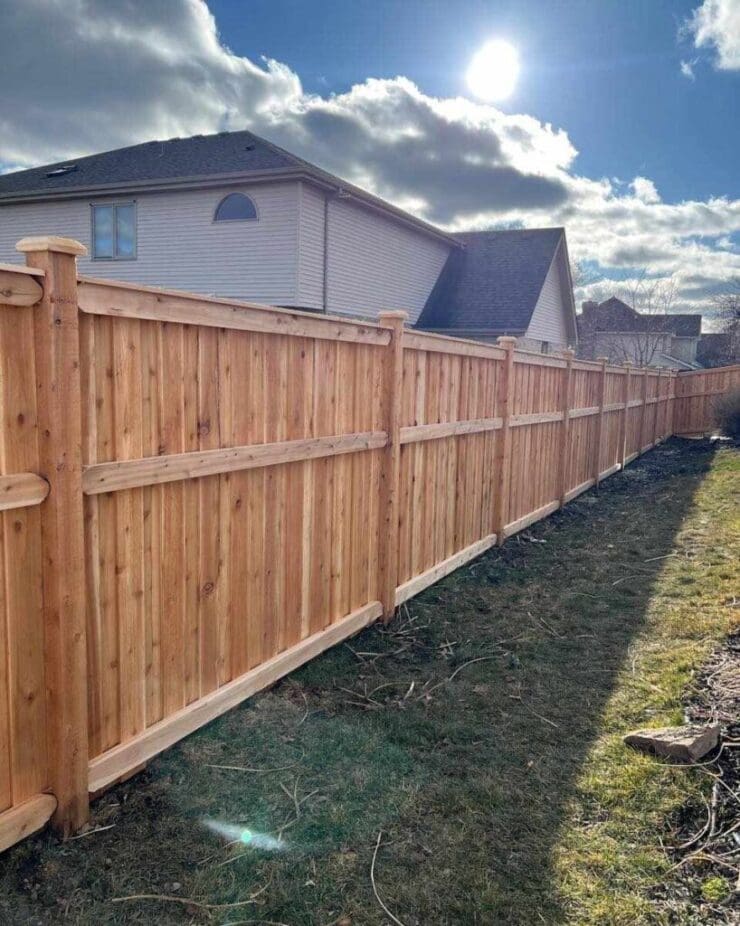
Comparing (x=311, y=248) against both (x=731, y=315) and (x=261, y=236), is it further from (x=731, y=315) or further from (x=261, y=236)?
(x=731, y=315)

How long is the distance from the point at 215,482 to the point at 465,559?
3385 millimetres

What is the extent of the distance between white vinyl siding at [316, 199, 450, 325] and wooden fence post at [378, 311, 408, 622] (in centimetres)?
1155

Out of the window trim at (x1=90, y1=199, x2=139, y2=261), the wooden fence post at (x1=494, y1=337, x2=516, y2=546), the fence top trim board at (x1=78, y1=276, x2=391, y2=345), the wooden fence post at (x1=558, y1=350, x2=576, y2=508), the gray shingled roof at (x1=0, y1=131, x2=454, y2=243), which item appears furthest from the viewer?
the window trim at (x1=90, y1=199, x2=139, y2=261)

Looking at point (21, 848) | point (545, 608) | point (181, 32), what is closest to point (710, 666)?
point (545, 608)

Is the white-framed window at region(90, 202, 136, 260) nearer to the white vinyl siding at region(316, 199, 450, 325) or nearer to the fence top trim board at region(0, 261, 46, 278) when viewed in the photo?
the white vinyl siding at region(316, 199, 450, 325)

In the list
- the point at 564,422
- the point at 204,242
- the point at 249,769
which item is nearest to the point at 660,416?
the point at 564,422

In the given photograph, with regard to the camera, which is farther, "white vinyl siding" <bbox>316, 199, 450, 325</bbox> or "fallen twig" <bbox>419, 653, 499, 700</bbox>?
"white vinyl siding" <bbox>316, 199, 450, 325</bbox>

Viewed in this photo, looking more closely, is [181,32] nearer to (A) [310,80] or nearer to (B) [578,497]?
(A) [310,80]

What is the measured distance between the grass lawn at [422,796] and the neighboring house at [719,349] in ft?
128

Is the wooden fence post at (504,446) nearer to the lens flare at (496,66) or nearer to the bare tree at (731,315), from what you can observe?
the lens flare at (496,66)

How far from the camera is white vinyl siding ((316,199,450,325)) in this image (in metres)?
15.6

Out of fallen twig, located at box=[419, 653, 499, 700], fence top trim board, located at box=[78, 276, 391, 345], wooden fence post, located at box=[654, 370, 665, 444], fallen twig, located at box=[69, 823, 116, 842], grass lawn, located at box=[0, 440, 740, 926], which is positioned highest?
fence top trim board, located at box=[78, 276, 391, 345]

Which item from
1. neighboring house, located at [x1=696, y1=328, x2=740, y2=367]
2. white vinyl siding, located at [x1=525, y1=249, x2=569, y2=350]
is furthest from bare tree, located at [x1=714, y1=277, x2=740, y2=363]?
white vinyl siding, located at [x1=525, y1=249, x2=569, y2=350]

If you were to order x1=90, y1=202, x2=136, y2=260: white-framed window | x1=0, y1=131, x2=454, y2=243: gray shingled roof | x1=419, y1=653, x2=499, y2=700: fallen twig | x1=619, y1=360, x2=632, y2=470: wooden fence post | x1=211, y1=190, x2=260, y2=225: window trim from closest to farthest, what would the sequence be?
x1=419, y1=653, x2=499, y2=700: fallen twig
x1=619, y1=360, x2=632, y2=470: wooden fence post
x1=0, y1=131, x2=454, y2=243: gray shingled roof
x1=211, y1=190, x2=260, y2=225: window trim
x1=90, y1=202, x2=136, y2=260: white-framed window
